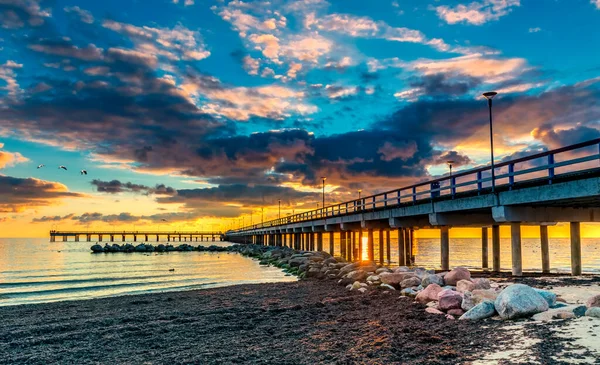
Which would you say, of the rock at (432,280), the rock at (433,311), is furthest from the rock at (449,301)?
the rock at (432,280)

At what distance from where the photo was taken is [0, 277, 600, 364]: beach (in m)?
8.50

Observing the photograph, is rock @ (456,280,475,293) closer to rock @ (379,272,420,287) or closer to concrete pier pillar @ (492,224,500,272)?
rock @ (379,272,420,287)

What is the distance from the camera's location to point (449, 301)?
11961mm

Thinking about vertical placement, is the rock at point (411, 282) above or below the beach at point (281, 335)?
above

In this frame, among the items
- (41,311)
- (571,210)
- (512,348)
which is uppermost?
(571,210)

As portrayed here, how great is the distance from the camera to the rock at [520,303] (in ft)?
33.2

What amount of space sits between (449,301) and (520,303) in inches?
81.0

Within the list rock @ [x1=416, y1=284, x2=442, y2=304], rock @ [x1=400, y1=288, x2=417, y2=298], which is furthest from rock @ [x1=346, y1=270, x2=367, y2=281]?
rock @ [x1=416, y1=284, x2=442, y2=304]

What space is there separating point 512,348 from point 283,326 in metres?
5.96

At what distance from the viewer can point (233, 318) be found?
13875mm

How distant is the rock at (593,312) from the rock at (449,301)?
124 inches

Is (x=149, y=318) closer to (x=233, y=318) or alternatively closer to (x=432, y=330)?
(x=233, y=318)

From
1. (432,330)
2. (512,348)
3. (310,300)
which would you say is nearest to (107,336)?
(310,300)

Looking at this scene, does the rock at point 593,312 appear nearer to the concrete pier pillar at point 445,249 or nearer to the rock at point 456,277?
the rock at point 456,277
